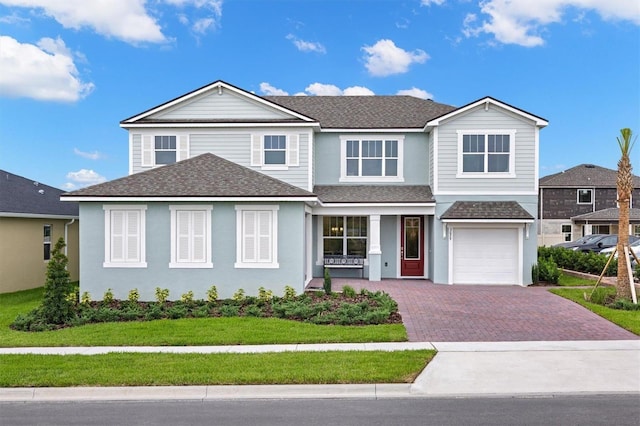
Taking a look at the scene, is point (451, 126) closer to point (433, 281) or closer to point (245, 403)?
point (433, 281)

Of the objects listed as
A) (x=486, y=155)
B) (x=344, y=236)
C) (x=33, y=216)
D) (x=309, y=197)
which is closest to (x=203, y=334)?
(x=309, y=197)

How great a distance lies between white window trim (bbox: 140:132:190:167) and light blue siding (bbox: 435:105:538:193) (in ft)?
33.1

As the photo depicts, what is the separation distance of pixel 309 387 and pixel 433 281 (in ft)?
41.0

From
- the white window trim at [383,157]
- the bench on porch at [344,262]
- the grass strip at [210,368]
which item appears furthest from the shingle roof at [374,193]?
the grass strip at [210,368]

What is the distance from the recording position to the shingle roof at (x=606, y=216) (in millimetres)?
40406

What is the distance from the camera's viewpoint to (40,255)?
69.3ft

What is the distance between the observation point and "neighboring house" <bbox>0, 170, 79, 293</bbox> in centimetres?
1933

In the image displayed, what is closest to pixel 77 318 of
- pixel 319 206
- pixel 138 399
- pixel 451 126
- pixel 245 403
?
pixel 138 399

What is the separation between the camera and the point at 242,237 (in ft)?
51.8

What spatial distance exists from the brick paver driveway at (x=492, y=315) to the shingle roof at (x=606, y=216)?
2860 cm

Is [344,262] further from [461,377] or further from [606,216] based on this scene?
[606,216]

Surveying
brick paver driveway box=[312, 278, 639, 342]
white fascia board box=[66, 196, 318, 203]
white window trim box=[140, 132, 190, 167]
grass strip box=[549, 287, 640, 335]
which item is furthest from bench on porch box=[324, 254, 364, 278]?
grass strip box=[549, 287, 640, 335]

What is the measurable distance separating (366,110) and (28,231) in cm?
1527

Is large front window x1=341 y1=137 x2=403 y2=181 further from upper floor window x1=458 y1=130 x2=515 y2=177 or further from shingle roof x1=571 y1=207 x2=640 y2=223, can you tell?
shingle roof x1=571 y1=207 x2=640 y2=223
